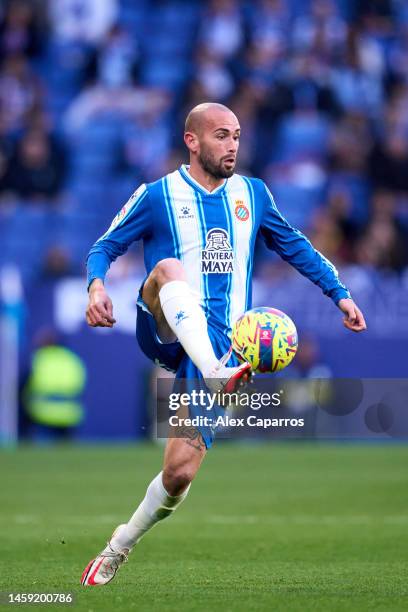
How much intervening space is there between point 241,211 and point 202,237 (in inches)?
10.4

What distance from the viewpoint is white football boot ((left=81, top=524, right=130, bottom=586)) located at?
6359 mm

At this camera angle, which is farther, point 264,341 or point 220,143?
point 220,143

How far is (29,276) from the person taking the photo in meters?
18.1

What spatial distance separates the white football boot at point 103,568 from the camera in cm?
636

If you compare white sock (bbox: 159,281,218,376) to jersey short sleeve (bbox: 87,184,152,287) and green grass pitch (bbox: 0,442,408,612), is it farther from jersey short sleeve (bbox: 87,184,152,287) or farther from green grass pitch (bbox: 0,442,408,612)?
green grass pitch (bbox: 0,442,408,612)

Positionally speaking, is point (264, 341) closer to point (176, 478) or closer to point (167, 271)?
point (167, 271)

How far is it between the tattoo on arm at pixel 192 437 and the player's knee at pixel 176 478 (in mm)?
114

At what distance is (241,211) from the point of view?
21.4 feet

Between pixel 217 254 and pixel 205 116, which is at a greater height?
pixel 205 116

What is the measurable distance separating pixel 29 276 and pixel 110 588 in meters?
12.2

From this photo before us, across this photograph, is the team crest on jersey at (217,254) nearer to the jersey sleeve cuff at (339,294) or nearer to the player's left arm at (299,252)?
the player's left arm at (299,252)

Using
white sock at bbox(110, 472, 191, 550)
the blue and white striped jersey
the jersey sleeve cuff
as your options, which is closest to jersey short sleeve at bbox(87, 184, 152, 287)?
the blue and white striped jersey

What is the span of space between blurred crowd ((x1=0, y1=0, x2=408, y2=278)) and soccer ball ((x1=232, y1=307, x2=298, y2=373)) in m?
11.0

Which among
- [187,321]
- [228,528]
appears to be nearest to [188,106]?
[228,528]
